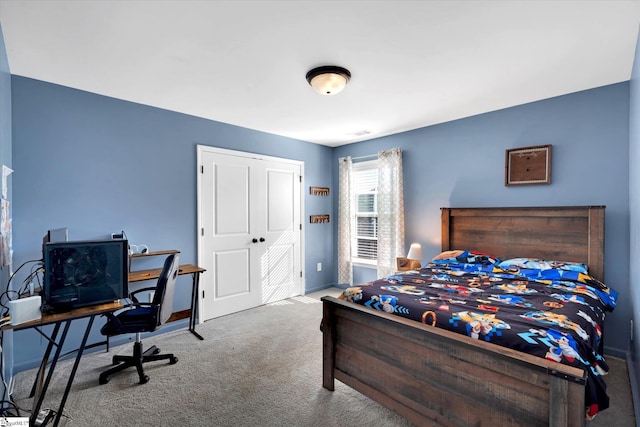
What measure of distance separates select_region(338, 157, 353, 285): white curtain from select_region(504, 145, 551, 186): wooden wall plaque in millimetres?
2273


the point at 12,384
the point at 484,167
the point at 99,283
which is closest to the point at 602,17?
the point at 484,167

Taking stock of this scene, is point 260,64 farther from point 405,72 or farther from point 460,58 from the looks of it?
point 460,58

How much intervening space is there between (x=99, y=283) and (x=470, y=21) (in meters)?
2.74

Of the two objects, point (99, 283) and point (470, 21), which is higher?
point (470, 21)

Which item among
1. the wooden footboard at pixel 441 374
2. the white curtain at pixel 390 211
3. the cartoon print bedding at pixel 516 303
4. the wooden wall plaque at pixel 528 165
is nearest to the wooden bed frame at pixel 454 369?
the wooden footboard at pixel 441 374

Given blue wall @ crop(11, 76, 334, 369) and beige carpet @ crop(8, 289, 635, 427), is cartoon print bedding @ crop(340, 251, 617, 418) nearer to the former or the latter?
beige carpet @ crop(8, 289, 635, 427)

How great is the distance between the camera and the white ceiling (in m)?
1.74

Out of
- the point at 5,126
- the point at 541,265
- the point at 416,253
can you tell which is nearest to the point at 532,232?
the point at 541,265

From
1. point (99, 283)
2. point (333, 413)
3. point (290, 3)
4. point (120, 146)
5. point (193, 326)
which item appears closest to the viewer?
point (290, 3)

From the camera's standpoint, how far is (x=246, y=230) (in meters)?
4.10

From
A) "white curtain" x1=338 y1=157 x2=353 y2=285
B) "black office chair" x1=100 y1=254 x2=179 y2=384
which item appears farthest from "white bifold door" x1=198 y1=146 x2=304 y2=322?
"black office chair" x1=100 y1=254 x2=179 y2=384

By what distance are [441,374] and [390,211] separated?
2.91m

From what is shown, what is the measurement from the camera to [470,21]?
1.83 meters

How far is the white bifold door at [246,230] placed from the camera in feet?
12.2
